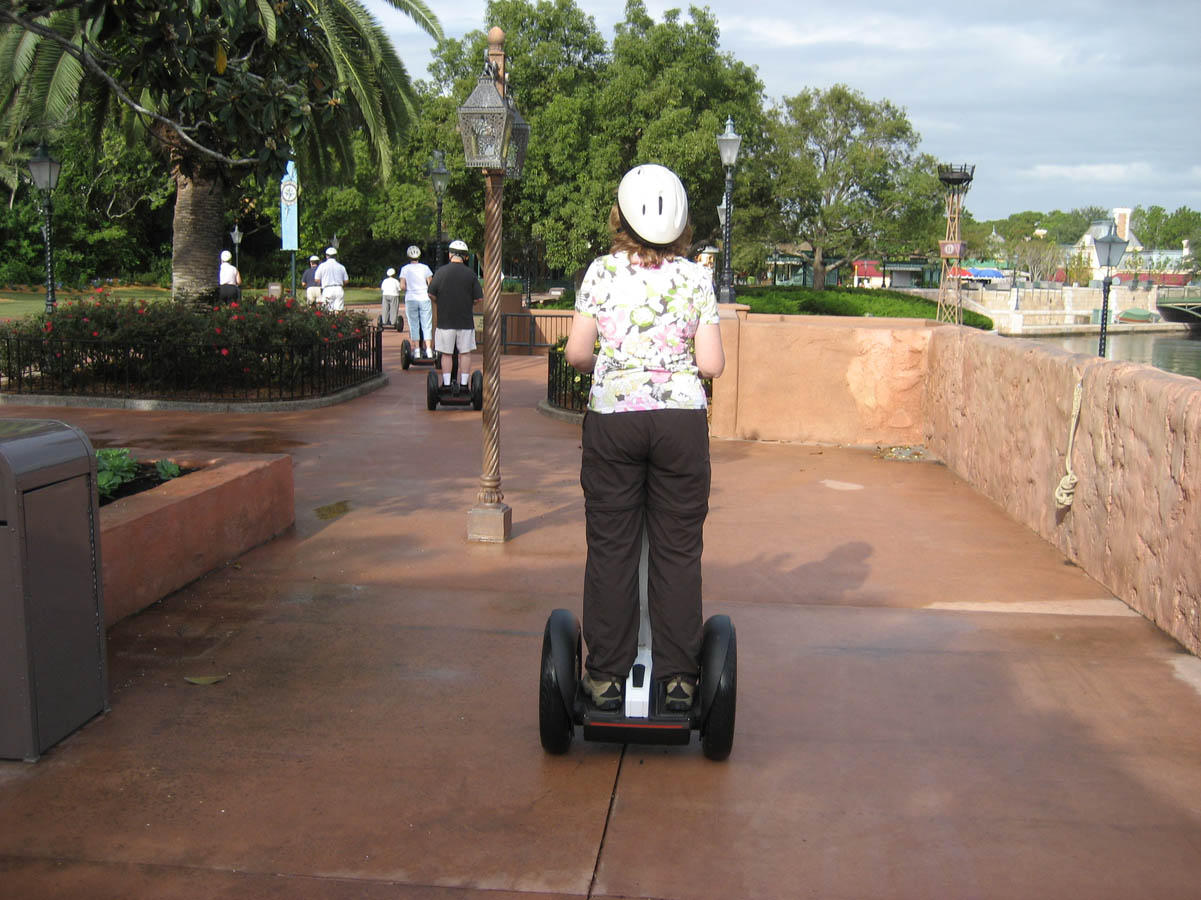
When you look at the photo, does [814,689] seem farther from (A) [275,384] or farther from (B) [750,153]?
(B) [750,153]

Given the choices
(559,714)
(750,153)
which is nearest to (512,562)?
(559,714)

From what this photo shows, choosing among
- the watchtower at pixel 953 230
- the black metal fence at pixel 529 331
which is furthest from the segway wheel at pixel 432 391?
the watchtower at pixel 953 230

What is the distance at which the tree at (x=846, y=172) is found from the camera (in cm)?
5353

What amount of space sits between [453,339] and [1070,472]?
752 cm

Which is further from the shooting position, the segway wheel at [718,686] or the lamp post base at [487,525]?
the lamp post base at [487,525]

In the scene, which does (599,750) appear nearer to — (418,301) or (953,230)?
(418,301)

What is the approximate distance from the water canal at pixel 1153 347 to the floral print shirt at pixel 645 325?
1941 inches

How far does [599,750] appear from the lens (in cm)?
392

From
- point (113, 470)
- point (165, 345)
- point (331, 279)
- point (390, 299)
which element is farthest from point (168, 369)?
point (390, 299)

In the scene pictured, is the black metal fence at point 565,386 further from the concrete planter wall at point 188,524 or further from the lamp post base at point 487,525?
the concrete planter wall at point 188,524

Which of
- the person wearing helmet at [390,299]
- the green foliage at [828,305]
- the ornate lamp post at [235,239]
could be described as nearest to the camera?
the person wearing helmet at [390,299]

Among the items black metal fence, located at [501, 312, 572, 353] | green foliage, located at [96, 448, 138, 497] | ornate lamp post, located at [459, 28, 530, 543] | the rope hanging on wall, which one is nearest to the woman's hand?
ornate lamp post, located at [459, 28, 530, 543]

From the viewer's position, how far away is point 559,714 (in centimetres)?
366

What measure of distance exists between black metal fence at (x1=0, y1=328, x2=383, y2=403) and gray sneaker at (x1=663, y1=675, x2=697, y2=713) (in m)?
10.2
